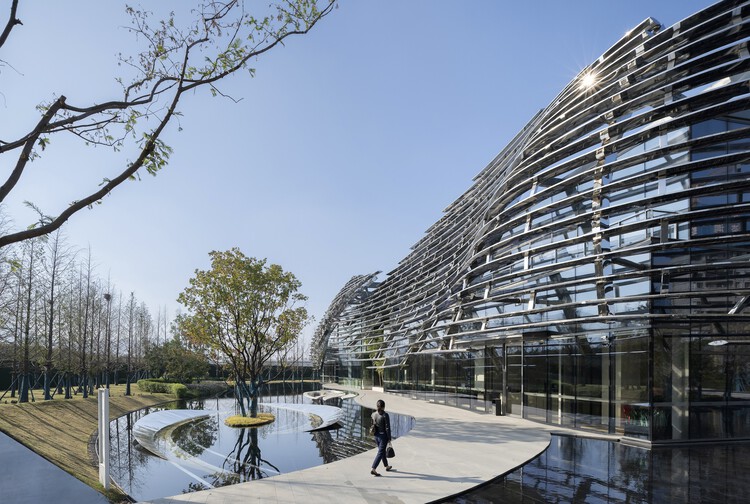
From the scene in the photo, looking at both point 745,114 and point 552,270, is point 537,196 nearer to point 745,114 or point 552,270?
point 552,270

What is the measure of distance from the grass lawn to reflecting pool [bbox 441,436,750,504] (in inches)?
371

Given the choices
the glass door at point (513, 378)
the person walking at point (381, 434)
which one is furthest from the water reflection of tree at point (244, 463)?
the glass door at point (513, 378)

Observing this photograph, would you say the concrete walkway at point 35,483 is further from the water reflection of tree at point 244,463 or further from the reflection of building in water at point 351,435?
the reflection of building in water at point 351,435

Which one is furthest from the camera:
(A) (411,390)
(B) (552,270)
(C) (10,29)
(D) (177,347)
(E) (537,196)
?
(D) (177,347)

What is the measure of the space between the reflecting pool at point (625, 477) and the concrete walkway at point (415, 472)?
0.60 meters

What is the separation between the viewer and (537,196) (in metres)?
20.1

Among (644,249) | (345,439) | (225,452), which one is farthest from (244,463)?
(644,249)

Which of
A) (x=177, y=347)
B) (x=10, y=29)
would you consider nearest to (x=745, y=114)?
(x=10, y=29)

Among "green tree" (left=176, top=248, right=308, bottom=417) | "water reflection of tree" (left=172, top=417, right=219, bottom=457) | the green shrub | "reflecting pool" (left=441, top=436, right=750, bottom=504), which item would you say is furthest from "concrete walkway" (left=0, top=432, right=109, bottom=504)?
the green shrub

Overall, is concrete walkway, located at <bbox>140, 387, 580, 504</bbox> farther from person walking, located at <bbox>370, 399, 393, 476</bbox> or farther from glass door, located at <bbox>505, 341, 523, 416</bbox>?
glass door, located at <bbox>505, 341, 523, 416</bbox>

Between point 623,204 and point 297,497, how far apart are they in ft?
44.1

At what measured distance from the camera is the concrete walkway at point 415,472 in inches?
396

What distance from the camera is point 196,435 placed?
21.1 meters

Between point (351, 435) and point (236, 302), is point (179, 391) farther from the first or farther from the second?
point (351, 435)
